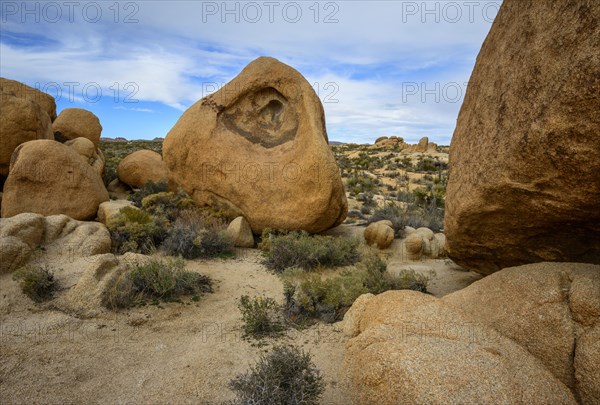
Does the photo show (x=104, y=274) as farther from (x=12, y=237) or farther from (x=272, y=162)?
(x=272, y=162)

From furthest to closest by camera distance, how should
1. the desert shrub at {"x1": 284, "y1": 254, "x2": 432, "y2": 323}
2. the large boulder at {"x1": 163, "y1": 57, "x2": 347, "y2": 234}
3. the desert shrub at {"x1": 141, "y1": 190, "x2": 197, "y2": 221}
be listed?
the desert shrub at {"x1": 141, "y1": 190, "x2": 197, "y2": 221}, the large boulder at {"x1": 163, "y1": 57, "x2": 347, "y2": 234}, the desert shrub at {"x1": 284, "y1": 254, "x2": 432, "y2": 323}

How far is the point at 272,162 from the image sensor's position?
26.1 feet

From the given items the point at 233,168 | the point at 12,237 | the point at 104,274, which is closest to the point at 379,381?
the point at 104,274

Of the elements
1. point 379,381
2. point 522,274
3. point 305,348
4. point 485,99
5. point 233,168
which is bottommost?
point 305,348

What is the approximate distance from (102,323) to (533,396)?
4109 mm

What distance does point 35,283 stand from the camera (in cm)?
463

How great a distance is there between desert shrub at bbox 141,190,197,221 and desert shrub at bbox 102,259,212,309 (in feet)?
11.4

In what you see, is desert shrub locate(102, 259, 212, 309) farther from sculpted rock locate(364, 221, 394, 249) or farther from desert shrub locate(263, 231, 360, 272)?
sculpted rock locate(364, 221, 394, 249)

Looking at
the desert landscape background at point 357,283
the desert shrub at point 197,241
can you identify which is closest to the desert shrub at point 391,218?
the desert landscape background at point 357,283

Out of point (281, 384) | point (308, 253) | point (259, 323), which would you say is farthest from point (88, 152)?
point (281, 384)

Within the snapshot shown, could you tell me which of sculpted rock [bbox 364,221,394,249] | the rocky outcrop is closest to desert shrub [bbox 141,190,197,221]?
sculpted rock [bbox 364,221,394,249]

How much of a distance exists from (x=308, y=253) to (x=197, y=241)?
1925mm

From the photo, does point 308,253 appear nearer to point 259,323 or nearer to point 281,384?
point 259,323

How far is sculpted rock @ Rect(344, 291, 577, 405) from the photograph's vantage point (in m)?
2.35
